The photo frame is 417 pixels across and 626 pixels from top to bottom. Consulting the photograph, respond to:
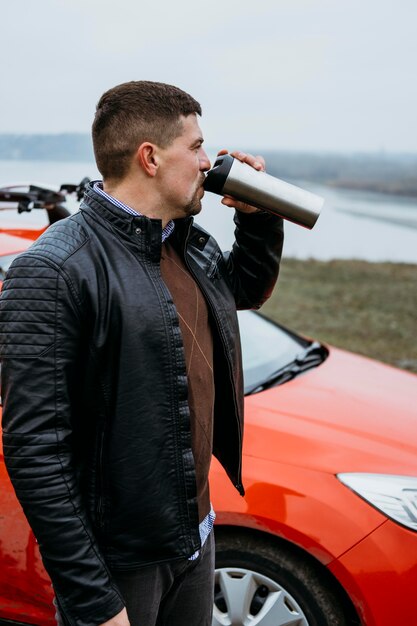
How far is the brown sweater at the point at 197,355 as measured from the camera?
5.02 feet

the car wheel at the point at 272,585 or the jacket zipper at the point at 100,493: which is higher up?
the jacket zipper at the point at 100,493

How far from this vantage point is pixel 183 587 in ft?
5.64

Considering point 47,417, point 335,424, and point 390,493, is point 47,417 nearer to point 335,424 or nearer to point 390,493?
point 390,493

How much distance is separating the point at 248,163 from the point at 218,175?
4.6 inches

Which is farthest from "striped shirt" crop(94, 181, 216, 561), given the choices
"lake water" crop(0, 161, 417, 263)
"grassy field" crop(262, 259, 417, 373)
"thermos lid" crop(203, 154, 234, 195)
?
"grassy field" crop(262, 259, 417, 373)

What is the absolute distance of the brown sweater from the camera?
1.53m

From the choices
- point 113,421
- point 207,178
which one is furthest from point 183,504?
point 207,178

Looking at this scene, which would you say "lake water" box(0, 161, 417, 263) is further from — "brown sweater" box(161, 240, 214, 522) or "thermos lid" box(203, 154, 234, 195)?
"brown sweater" box(161, 240, 214, 522)

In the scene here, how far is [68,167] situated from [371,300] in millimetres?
6739

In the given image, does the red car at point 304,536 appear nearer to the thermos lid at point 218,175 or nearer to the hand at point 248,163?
the hand at point 248,163

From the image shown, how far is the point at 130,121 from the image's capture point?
147cm

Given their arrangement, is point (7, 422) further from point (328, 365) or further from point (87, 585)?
point (328, 365)

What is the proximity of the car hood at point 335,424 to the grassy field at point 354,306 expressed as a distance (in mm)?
3626

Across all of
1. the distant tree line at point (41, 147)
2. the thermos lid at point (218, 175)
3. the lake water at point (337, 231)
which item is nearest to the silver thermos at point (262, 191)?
the thermos lid at point (218, 175)
